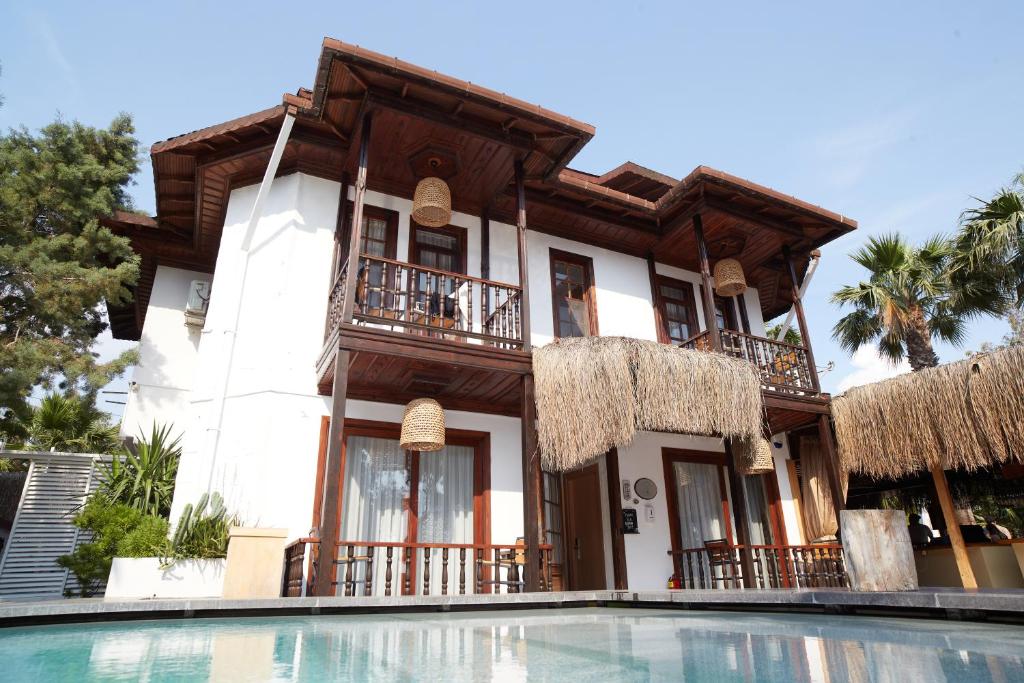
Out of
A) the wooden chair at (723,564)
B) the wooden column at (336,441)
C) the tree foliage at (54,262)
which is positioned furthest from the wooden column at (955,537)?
the tree foliage at (54,262)

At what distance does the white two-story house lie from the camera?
6.96m

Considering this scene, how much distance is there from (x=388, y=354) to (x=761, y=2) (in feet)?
20.9

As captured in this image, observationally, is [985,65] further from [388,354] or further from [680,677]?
[680,677]

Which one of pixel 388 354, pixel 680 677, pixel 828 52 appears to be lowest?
pixel 680 677

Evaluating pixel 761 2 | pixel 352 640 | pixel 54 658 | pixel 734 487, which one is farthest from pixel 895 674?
pixel 761 2

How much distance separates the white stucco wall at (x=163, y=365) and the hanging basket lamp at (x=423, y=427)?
366 centimetres

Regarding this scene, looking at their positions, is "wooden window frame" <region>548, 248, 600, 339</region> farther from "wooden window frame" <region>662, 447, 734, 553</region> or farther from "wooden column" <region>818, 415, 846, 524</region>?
"wooden column" <region>818, 415, 846, 524</region>

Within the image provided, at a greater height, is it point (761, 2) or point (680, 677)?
point (761, 2)

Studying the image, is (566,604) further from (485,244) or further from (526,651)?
(485,244)

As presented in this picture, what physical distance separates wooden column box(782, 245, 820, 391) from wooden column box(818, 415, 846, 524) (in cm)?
58

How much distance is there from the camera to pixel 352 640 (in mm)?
3029

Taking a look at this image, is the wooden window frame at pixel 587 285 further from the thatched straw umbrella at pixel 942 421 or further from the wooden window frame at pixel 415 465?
the thatched straw umbrella at pixel 942 421

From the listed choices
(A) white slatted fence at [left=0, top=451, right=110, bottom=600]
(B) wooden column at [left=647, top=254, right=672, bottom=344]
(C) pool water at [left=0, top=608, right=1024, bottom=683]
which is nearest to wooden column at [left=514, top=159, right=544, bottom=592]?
(C) pool water at [left=0, top=608, right=1024, bottom=683]

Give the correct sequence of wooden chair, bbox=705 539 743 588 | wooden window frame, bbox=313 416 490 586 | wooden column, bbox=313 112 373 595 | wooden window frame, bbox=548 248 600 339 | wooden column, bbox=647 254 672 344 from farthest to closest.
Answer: wooden column, bbox=647 254 672 344 → wooden window frame, bbox=548 248 600 339 → wooden chair, bbox=705 539 743 588 → wooden window frame, bbox=313 416 490 586 → wooden column, bbox=313 112 373 595
